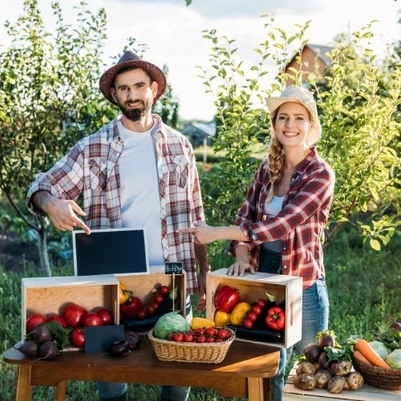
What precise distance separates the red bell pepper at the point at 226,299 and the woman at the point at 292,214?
0.10 m

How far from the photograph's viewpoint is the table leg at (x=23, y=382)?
10.6 ft

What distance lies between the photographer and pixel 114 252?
3.60m

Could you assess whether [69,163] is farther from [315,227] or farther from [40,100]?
[40,100]

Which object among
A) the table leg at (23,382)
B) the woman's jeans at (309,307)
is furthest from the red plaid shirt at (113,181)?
the table leg at (23,382)

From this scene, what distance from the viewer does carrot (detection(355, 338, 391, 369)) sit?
327cm

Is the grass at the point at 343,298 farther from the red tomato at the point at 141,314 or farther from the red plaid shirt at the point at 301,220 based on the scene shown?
the red plaid shirt at the point at 301,220

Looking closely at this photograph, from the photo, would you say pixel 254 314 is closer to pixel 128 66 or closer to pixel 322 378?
pixel 322 378

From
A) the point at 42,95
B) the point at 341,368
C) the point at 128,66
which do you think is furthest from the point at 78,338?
the point at 42,95

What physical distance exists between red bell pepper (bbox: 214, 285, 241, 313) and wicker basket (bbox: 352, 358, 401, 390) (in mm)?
660

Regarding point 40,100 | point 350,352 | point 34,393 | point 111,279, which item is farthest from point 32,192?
point 40,100

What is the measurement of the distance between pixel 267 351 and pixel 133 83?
150 centimetres

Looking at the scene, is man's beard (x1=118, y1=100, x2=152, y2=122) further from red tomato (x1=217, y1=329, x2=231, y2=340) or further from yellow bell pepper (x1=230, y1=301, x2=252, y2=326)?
red tomato (x1=217, y1=329, x2=231, y2=340)

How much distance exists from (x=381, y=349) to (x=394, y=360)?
0.43 feet

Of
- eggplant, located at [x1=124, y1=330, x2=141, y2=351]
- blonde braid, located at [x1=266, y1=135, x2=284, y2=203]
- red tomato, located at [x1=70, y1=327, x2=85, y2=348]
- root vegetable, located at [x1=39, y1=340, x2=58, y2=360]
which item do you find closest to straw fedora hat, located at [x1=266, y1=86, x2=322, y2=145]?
blonde braid, located at [x1=266, y1=135, x2=284, y2=203]
